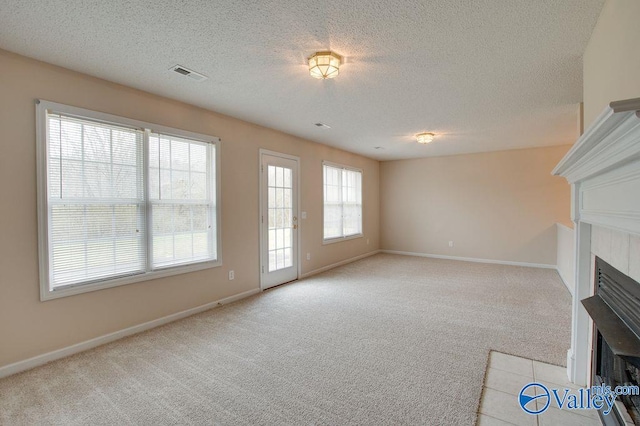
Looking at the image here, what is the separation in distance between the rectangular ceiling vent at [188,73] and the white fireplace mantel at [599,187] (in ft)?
9.13

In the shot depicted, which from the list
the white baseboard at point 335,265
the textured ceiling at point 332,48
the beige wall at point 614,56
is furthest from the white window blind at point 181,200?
the beige wall at point 614,56

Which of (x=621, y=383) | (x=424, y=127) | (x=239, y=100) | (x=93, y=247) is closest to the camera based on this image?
(x=621, y=383)

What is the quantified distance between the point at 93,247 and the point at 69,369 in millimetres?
1009

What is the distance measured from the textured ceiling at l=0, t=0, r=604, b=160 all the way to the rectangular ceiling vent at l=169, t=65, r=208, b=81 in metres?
0.06

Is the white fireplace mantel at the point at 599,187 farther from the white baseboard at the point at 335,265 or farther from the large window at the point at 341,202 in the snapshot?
the large window at the point at 341,202

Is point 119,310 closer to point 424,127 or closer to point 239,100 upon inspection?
point 239,100

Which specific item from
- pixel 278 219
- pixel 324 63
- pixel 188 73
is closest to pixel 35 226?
pixel 188 73

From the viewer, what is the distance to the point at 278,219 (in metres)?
4.77

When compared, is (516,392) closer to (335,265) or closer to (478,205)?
(335,265)

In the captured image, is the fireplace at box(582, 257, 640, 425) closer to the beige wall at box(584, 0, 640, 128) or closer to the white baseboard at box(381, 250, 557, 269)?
the beige wall at box(584, 0, 640, 128)

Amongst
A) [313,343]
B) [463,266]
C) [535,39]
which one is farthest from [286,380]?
[463,266]

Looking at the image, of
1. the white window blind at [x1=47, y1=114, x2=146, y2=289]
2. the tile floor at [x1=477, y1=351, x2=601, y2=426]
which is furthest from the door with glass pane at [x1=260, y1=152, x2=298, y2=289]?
the tile floor at [x1=477, y1=351, x2=601, y2=426]

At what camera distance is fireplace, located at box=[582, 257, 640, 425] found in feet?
4.01

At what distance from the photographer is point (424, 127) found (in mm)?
4488
